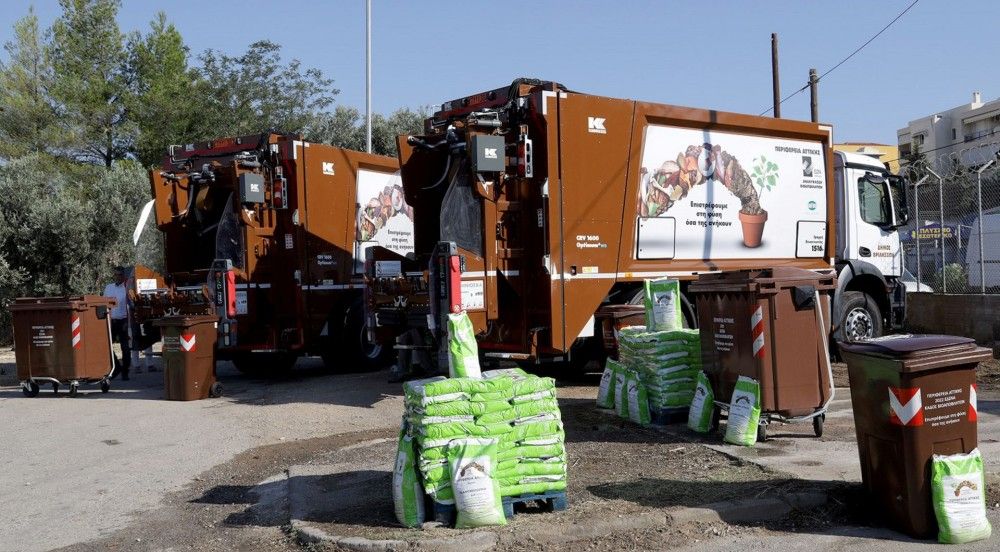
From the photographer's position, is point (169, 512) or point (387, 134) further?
point (387, 134)

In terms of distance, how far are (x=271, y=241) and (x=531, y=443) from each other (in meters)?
8.24

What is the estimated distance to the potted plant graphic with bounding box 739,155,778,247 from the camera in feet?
38.7

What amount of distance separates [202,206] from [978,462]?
11.3 m

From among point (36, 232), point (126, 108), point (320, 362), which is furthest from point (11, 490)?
point (126, 108)

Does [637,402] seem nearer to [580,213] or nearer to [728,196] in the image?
[580,213]

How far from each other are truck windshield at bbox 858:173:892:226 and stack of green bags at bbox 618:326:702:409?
6.50 m

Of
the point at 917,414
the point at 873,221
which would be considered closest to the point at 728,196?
the point at 873,221

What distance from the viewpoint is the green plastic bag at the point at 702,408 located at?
24.8 feet

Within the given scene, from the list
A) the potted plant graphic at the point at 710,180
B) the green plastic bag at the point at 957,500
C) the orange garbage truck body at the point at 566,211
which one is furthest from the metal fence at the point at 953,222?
the green plastic bag at the point at 957,500

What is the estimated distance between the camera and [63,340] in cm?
1221

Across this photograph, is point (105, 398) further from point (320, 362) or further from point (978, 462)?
point (978, 462)

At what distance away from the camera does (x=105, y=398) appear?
12.0 metres

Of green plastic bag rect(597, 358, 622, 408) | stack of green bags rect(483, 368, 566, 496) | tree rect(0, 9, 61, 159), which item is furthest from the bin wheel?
tree rect(0, 9, 61, 159)

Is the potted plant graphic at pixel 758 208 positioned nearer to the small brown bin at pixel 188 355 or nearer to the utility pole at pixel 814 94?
the small brown bin at pixel 188 355
